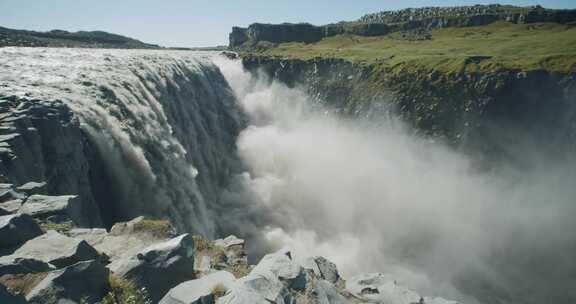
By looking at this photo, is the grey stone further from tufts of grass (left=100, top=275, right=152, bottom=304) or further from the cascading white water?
→ the cascading white water

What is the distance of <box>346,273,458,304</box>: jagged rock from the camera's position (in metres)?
13.9

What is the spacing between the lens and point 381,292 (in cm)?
1435

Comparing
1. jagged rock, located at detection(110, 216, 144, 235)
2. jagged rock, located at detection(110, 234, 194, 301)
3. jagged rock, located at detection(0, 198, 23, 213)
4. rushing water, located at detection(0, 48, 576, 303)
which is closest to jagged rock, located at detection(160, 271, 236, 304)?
jagged rock, located at detection(110, 234, 194, 301)

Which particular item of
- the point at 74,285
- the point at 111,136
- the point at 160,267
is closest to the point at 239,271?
the point at 160,267

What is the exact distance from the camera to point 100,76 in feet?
116

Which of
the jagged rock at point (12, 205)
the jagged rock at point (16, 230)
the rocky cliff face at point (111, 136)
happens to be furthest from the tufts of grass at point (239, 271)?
the rocky cliff face at point (111, 136)

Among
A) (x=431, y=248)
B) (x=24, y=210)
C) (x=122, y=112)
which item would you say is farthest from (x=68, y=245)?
(x=431, y=248)

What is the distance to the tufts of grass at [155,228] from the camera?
15.0 m

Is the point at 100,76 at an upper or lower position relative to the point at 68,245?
upper

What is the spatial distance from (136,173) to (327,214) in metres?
28.7

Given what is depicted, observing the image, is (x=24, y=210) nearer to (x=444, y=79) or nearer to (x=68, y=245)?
(x=68, y=245)

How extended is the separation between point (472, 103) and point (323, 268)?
1853 inches

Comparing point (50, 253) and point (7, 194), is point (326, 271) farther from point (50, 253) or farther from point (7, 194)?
point (7, 194)

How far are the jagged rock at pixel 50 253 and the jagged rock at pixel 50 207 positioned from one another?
2.91m
